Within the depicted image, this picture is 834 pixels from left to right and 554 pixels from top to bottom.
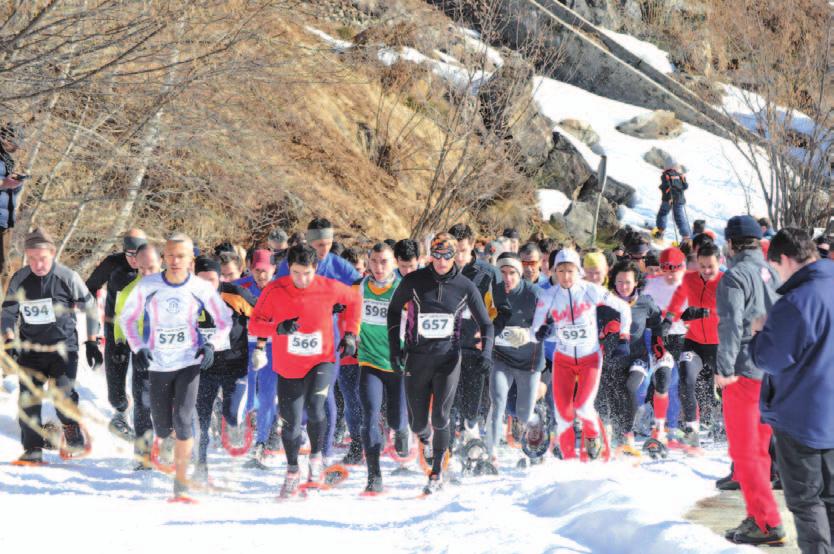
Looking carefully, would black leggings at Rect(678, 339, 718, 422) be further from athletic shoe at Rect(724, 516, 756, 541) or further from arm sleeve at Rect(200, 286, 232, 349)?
arm sleeve at Rect(200, 286, 232, 349)

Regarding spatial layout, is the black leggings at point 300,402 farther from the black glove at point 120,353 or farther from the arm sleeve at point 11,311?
the arm sleeve at point 11,311

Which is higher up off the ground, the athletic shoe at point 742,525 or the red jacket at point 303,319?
the red jacket at point 303,319

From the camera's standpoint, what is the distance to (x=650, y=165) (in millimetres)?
27688

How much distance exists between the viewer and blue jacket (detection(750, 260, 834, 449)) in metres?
4.65

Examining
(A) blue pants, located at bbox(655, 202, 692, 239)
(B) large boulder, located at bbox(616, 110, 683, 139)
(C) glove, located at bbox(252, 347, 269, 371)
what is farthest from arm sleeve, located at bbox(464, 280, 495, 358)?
(B) large boulder, located at bbox(616, 110, 683, 139)

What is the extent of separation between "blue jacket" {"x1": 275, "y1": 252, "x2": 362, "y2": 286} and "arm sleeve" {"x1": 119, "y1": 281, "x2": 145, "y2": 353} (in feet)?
5.54

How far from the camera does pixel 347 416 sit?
29.3 ft

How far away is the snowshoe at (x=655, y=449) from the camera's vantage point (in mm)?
8891

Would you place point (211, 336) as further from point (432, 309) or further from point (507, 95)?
point (507, 95)

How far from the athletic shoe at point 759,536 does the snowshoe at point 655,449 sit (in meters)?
3.28

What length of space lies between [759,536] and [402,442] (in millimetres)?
3933

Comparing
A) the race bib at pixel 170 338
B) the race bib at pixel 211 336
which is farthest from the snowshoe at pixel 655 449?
the race bib at pixel 170 338

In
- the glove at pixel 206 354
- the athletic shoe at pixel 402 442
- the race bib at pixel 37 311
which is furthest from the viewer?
the athletic shoe at pixel 402 442

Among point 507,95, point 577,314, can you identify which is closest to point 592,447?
point 577,314
